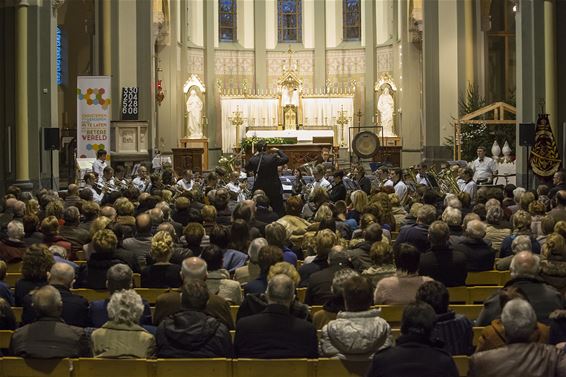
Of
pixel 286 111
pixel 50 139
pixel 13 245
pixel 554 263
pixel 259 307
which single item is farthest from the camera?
pixel 286 111

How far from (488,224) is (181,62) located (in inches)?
1103

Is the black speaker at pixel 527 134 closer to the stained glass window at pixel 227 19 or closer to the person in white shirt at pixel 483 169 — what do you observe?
the person in white shirt at pixel 483 169

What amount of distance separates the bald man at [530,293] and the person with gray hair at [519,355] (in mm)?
1489

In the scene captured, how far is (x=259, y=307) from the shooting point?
775 centimetres

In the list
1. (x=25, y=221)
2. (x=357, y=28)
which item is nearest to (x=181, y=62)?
(x=357, y=28)

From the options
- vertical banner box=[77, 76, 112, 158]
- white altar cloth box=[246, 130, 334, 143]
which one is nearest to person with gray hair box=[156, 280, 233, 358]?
vertical banner box=[77, 76, 112, 158]

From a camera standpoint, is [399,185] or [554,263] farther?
[399,185]

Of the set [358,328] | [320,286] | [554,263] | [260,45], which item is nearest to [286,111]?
[260,45]

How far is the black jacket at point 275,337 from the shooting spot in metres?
7.03

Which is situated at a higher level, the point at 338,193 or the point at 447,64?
the point at 447,64

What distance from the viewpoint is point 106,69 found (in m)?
29.5

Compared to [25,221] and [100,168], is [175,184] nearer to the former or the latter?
[100,168]

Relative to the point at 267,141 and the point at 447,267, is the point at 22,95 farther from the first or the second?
the point at 267,141

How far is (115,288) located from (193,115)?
3227 cm
